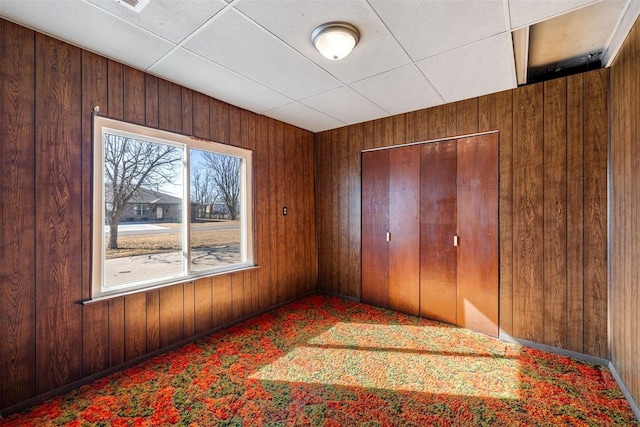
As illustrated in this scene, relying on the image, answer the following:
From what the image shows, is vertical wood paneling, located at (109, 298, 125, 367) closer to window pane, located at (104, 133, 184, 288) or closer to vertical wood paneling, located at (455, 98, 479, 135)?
window pane, located at (104, 133, 184, 288)

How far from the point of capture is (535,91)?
282 cm

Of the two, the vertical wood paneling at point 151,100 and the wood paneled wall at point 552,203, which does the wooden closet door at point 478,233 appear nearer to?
the wood paneled wall at point 552,203

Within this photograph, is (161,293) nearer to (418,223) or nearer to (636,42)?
(418,223)

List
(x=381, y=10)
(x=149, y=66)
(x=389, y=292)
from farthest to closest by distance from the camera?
(x=389, y=292) → (x=149, y=66) → (x=381, y=10)

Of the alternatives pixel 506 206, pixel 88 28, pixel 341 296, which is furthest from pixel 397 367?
pixel 88 28

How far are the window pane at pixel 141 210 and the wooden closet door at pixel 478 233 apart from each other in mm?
3168

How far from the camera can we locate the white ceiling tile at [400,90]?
2.68m

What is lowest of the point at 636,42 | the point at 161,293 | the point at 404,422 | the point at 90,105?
the point at 404,422

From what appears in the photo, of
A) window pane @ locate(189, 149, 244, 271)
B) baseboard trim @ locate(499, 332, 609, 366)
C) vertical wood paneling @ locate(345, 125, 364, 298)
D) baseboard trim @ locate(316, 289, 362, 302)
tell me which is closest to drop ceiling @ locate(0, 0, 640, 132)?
window pane @ locate(189, 149, 244, 271)

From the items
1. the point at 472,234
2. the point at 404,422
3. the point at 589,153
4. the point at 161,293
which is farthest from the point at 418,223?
the point at 161,293

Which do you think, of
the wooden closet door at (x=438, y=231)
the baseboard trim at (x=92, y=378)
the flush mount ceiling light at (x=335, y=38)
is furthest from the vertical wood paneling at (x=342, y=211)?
the flush mount ceiling light at (x=335, y=38)

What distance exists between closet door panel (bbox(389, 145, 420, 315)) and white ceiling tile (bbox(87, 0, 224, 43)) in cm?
268

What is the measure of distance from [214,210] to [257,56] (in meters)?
1.75

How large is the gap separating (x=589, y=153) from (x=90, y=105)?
14.4 feet
